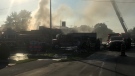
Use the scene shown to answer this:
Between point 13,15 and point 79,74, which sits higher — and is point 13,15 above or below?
above

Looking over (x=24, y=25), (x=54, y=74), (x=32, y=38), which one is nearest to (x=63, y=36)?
(x=32, y=38)

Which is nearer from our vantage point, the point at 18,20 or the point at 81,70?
the point at 81,70

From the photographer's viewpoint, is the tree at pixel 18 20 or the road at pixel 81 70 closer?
the road at pixel 81 70

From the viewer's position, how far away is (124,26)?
232 ft

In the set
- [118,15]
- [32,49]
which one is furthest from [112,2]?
[32,49]

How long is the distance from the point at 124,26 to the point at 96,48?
24.5 m

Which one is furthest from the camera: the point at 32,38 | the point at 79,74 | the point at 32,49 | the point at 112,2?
the point at 112,2

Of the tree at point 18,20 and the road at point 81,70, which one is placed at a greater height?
the tree at point 18,20

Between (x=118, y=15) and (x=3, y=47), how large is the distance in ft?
150

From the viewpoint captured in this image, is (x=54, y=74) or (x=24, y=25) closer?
(x=54, y=74)

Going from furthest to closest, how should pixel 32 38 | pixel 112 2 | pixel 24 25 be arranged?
pixel 24 25 → pixel 112 2 → pixel 32 38

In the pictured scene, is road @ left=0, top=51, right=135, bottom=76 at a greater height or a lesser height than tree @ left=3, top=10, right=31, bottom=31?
lesser

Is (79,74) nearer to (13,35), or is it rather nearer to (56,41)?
(56,41)

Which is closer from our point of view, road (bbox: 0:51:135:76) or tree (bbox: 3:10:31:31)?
road (bbox: 0:51:135:76)
